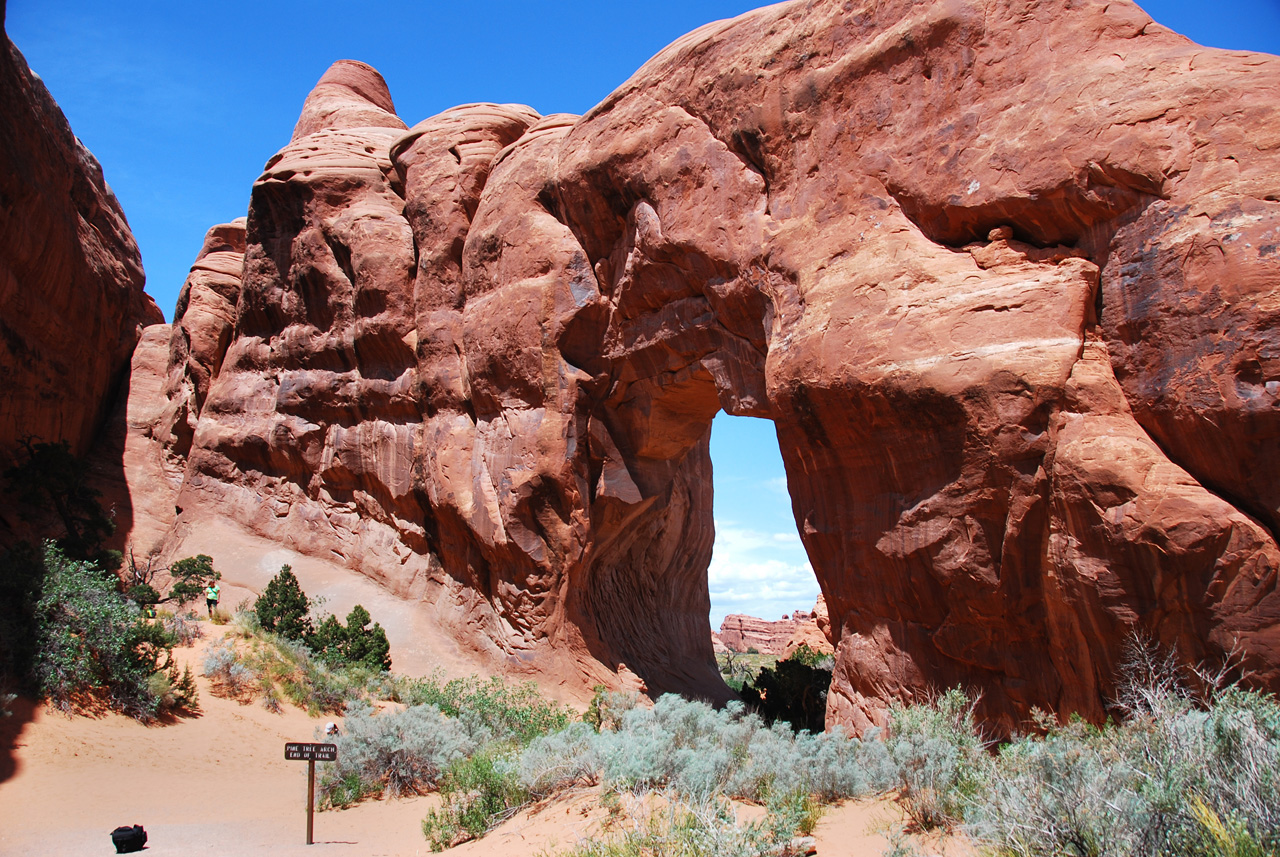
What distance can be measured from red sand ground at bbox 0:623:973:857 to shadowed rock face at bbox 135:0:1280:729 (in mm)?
3448

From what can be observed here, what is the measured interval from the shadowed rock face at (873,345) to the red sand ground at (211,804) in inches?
136

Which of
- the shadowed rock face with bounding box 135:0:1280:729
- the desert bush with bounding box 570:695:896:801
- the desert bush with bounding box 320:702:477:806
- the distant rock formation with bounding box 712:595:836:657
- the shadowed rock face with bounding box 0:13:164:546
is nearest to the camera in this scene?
the desert bush with bounding box 570:695:896:801

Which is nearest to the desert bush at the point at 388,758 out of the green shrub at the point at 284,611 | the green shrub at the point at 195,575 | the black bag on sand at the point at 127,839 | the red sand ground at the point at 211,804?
the red sand ground at the point at 211,804

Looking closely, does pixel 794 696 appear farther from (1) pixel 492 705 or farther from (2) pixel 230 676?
(2) pixel 230 676

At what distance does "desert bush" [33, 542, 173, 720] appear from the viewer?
11.7 metres

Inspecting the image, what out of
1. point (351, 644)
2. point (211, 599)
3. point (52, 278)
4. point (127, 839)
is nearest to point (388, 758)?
point (127, 839)

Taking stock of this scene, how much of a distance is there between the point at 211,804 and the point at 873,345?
377 inches

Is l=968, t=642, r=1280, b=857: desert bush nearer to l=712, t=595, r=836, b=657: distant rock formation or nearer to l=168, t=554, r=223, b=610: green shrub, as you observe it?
l=168, t=554, r=223, b=610: green shrub

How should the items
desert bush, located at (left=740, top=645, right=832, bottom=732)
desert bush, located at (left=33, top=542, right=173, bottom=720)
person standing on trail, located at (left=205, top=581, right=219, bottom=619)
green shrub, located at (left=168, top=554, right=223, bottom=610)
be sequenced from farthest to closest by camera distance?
1. green shrub, located at (left=168, top=554, right=223, bottom=610)
2. person standing on trail, located at (left=205, top=581, right=219, bottom=619)
3. desert bush, located at (left=740, top=645, right=832, bottom=732)
4. desert bush, located at (left=33, top=542, right=173, bottom=720)

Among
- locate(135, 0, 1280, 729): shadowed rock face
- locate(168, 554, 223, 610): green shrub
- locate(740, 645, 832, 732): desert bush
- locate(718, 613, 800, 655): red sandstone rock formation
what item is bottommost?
locate(718, 613, 800, 655): red sandstone rock formation

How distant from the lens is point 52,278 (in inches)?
874

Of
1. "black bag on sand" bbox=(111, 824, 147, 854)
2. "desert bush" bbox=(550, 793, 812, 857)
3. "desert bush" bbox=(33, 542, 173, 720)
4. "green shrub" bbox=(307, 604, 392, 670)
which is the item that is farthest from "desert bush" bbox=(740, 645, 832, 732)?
"black bag on sand" bbox=(111, 824, 147, 854)

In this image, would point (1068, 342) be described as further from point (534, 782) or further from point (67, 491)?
point (67, 491)

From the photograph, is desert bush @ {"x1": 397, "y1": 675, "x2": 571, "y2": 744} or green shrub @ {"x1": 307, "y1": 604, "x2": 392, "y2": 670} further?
green shrub @ {"x1": 307, "y1": 604, "x2": 392, "y2": 670}
